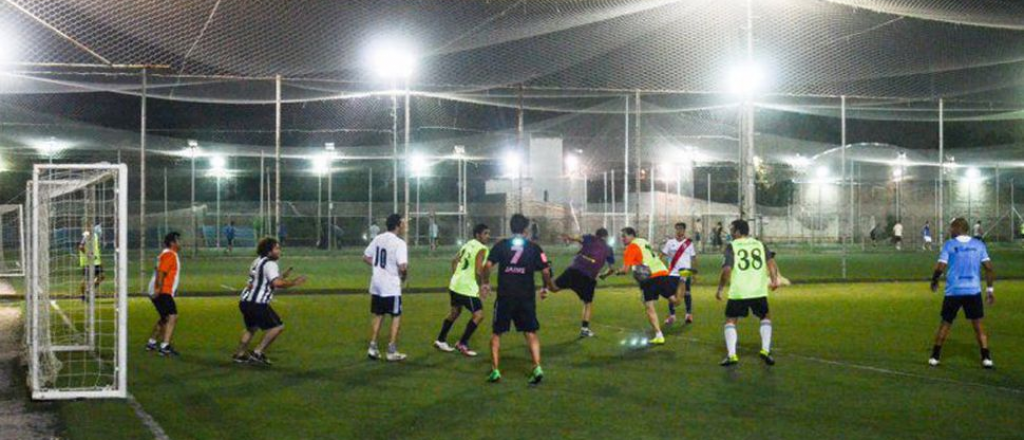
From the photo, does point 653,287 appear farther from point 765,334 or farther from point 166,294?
point 166,294

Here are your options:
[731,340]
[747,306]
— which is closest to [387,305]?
[731,340]

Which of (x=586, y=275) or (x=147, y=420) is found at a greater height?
(x=586, y=275)

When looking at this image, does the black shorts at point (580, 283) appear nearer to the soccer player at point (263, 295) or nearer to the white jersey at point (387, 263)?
the white jersey at point (387, 263)

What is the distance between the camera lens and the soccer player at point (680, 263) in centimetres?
1730

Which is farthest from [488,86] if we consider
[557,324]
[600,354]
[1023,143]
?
[1023,143]

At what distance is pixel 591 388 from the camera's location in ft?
36.6

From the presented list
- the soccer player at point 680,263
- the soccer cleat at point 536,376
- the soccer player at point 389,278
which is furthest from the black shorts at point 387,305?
the soccer player at point 680,263

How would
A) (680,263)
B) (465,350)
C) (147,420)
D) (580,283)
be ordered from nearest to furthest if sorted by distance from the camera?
(147,420)
(465,350)
(580,283)
(680,263)

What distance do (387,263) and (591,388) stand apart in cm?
361

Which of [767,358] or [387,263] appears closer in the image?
[767,358]

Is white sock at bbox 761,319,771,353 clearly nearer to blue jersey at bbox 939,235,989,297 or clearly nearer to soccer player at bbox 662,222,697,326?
blue jersey at bbox 939,235,989,297

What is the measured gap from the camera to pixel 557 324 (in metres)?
18.3

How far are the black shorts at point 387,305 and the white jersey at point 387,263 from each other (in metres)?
0.05

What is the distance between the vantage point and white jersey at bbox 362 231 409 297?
13531 millimetres
